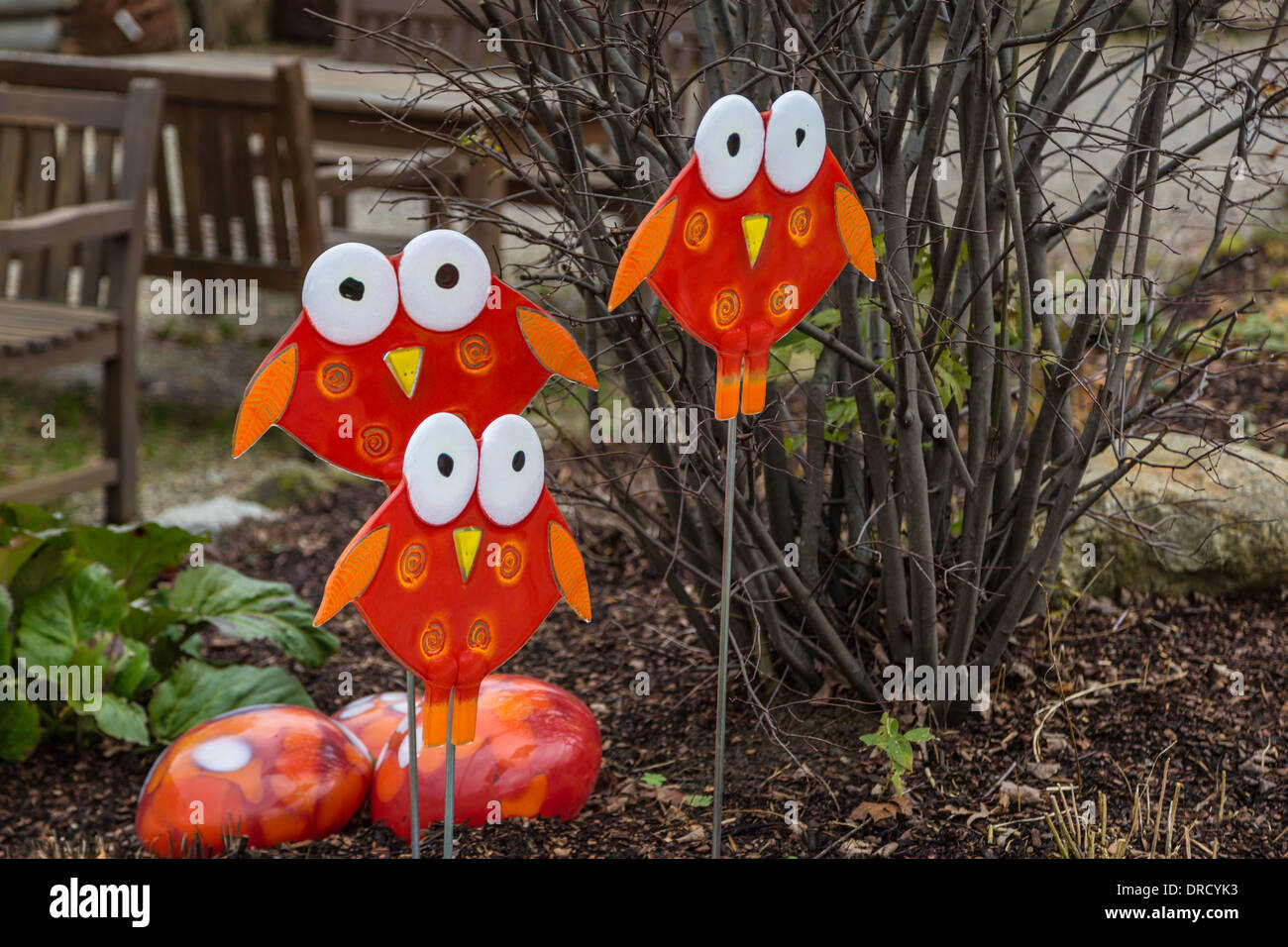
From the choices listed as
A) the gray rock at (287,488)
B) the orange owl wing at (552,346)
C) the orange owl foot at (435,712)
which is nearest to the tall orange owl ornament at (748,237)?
the orange owl wing at (552,346)

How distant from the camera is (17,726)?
2.95 metres

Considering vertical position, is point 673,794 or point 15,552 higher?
point 15,552

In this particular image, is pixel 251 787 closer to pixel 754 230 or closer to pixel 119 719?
pixel 119 719

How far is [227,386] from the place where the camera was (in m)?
6.41

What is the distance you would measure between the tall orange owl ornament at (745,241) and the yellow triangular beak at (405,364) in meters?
0.38

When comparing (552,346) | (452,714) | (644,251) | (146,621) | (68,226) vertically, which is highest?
(68,226)

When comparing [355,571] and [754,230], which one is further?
[754,230]

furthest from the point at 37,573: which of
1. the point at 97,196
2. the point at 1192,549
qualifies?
the point at 1192,549

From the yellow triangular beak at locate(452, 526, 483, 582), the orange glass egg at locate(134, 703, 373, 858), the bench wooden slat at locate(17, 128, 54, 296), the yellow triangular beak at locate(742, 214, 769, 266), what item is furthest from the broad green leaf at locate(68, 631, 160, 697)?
the bench wooden slat at locate(17, 128, 54, 296)

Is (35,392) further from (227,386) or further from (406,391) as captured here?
(406,391)

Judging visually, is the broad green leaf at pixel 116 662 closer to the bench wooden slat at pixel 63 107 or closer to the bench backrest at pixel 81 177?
the bench backrest at pixel 81 177

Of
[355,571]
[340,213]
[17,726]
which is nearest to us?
[355,571]

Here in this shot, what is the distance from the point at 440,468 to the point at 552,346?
1.20ft

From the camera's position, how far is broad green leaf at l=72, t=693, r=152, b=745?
2.90 metres
